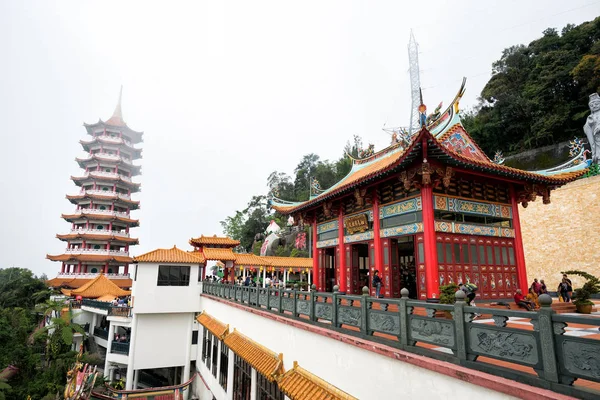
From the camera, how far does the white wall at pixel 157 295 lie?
2011cm

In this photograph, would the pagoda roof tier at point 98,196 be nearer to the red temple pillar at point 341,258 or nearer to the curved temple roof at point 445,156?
the curved temple roof at point 445,156

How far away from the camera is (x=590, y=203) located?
19.4 meters

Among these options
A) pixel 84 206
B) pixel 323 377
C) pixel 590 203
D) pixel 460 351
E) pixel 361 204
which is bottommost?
pixel 323 377

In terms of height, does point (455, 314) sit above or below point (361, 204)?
below

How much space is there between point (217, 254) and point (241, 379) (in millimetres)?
12437

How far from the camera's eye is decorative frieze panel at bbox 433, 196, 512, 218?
33.3ft

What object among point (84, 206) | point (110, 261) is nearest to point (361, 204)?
point (110, 261)

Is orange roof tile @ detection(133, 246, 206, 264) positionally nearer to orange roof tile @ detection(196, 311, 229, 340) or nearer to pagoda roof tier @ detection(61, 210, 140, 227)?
orange roof tile @ detection(196, 311, 229, 340)


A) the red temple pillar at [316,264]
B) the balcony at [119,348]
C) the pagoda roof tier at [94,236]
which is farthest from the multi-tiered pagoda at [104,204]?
the red temple pillar at [316,264]

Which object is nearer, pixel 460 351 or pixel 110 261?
pixel 460 351

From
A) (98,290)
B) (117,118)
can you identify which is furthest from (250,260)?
(117,118)

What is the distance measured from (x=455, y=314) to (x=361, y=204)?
785cm

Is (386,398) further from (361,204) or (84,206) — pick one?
(84,206)

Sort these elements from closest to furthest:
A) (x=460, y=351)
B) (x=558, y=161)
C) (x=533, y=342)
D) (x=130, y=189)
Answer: (x=533, y=342) → (x=460, y=351) → (x=558, y=161) → (x=130, y=189)
